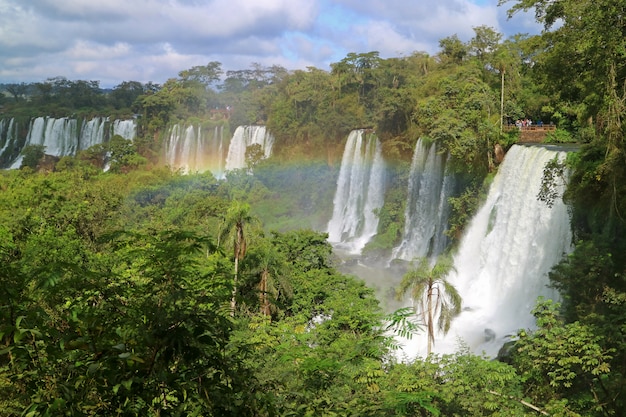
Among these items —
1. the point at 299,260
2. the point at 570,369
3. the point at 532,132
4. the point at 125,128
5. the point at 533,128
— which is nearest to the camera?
the point at 570,369

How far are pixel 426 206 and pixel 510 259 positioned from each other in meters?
8.54

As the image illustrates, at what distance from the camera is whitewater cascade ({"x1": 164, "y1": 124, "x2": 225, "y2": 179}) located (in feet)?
141

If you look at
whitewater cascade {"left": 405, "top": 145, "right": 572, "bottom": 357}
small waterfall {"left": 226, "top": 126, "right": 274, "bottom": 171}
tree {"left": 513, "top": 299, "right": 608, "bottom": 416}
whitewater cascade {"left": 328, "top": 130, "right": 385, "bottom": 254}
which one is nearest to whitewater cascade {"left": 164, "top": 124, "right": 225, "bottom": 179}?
small waterfall {"left": 226, "top": 126, "right": 274, "bottom": 171}

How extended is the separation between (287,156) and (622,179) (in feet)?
95.6

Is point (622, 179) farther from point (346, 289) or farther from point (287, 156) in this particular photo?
point (287, 156)

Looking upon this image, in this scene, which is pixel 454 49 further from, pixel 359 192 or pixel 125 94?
pixel 125 94

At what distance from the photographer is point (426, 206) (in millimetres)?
26172

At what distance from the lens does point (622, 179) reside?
468 inches

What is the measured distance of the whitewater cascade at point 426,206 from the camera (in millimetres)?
24453

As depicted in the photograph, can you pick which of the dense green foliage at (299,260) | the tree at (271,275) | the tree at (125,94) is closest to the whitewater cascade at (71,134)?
the dense green foliage at (299,260)

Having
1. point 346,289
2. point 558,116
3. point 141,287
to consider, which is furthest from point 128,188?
Result: point 141,287

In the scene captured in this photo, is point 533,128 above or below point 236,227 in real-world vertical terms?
above

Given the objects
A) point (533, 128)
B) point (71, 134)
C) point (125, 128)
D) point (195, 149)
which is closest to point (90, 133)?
point (71, 134)

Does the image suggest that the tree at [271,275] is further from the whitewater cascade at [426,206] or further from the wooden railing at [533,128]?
the wooden railing at [533,128]
